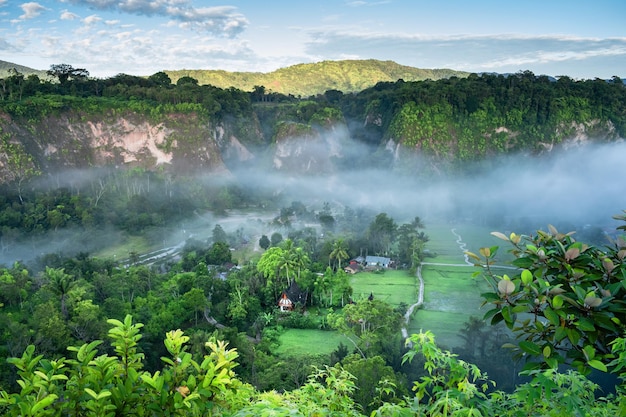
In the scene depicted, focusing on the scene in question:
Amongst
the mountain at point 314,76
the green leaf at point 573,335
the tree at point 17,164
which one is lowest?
the tree at point 17,164

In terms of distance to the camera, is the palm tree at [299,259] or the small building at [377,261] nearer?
the palm tree at [299,259]

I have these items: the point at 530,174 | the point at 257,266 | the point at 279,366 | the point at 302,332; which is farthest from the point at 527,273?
the point at 530,174

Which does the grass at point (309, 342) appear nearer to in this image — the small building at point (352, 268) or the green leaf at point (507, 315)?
the small building at point (352, 268)

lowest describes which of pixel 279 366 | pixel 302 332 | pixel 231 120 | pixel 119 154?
pixel 302 332

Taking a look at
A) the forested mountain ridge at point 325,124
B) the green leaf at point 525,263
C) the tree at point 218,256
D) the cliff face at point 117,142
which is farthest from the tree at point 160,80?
the green leaf at point 525,263

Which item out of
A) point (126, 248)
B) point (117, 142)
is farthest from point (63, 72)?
point (126, 248)

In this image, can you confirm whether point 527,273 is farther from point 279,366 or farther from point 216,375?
point 279,366
